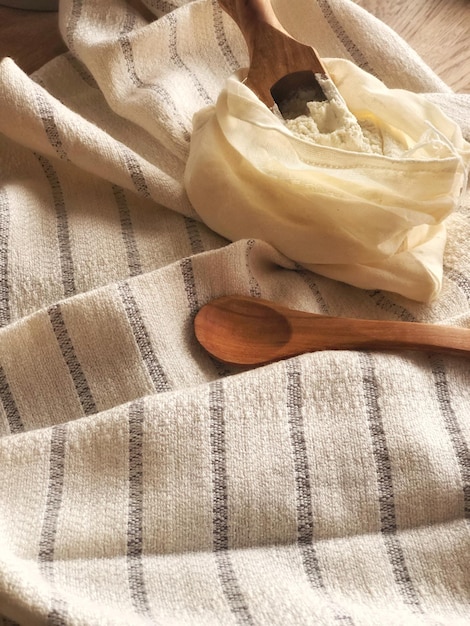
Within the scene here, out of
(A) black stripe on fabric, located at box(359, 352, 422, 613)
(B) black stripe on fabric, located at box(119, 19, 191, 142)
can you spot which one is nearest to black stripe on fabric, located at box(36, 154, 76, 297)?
(B) black stripe on fabric, located at box(119, 19, 191, 142)

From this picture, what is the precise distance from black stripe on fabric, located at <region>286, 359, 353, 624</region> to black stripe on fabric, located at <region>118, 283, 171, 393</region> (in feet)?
0.26

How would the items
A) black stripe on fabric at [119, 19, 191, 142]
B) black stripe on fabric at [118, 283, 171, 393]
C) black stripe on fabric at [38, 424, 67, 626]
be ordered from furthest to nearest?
black stripe on fabric at [119, 19, 191, 142], black stripe on fabric at [118, 283, 171, 393], black stripe on fabric at [38, 424, 67, 626]

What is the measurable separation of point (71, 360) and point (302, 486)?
0.54 ft

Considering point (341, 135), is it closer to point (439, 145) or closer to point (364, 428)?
point (439, 145)

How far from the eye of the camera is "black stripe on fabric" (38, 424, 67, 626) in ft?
1.07

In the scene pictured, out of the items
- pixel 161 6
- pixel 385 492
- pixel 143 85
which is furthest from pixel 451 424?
pixel 161 6

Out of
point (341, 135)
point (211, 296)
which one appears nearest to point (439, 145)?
point (341, 135)

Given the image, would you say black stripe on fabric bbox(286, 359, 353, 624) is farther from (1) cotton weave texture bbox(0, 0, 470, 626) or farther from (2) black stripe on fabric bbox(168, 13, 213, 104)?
(2) black stripe on fabric bbox(168, 13, 213, 104)

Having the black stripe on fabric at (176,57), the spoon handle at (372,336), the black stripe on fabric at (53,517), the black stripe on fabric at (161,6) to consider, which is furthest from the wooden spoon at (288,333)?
the black stripe on fabric at (161,6)

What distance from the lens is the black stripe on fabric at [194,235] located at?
1.68ft

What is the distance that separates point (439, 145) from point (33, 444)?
1.05ft

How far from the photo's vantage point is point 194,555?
1.23 feet

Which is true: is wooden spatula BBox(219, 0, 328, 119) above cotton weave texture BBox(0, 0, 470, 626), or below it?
above

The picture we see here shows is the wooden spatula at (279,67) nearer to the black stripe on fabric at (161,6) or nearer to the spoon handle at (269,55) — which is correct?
the spoon handle at (269,55)
